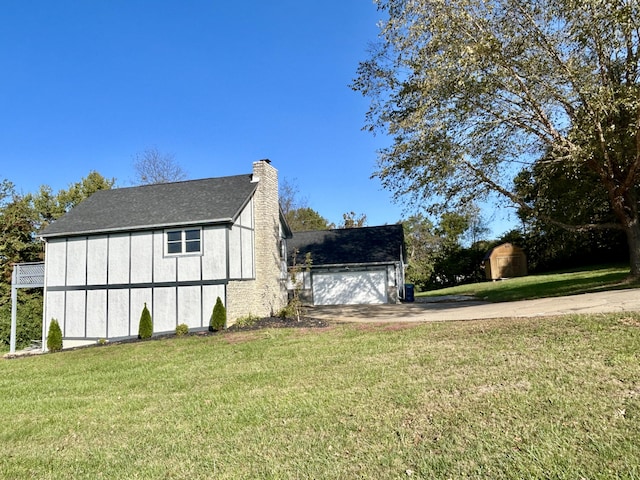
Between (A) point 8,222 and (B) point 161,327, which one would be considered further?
(A) point 8,222

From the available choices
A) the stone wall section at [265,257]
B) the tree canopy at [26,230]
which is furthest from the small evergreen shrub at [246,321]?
the tree canopy at [26,230]

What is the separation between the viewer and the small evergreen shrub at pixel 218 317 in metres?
14.8

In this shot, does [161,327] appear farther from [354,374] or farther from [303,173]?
[303,173]

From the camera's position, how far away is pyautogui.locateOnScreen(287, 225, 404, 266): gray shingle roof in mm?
24562

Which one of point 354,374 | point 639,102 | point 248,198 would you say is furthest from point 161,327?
point 639,102

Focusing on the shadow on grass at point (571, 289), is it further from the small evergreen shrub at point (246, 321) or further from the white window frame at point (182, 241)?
the white window frame at point (182, 241)

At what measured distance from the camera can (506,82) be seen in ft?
39.9

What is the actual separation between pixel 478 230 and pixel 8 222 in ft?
143

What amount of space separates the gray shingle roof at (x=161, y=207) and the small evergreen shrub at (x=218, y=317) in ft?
10.3

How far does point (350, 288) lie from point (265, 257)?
8140mm

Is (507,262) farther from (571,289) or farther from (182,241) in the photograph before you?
(182,241)

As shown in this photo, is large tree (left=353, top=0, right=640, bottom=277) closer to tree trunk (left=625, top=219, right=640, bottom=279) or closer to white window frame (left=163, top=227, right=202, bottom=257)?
tree trunk (left=625, top=219, right=640, bottom=279)

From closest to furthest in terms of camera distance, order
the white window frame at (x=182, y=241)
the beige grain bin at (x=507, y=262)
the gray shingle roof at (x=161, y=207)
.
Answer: the white window frame at (x=182, y=241) < the gray shingle roof at (x=161, y=207) < the beige grain bin at (x=507, y=262)

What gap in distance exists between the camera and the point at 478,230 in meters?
49.1
